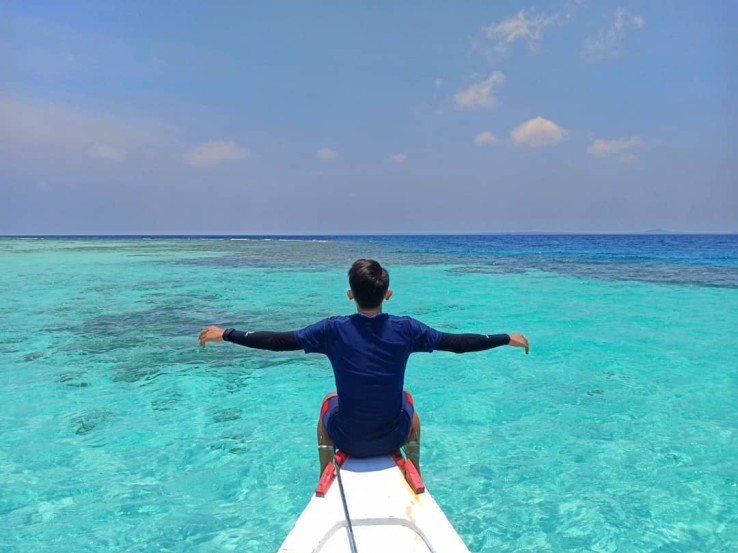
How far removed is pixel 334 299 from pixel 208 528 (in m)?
14.5

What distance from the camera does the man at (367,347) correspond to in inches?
130

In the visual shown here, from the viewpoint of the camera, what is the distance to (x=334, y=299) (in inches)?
750

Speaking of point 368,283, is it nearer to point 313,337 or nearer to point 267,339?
point 313,337

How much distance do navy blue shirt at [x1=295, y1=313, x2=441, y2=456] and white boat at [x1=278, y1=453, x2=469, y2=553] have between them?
0.87ft

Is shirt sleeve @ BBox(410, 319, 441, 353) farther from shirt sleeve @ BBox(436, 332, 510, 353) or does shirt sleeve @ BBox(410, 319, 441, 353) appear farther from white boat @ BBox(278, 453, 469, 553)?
white boat @ BBox(278, 453, 469, 553)

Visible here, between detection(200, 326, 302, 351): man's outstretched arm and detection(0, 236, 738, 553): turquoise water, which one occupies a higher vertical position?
detection(200, 326, 302, 351): man's outstretched arm

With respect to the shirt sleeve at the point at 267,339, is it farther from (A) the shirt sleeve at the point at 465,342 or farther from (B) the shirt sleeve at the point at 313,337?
(A) the shirt sleeve at the point at 465,342

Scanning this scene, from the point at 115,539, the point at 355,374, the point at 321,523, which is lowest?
the point at 115,539

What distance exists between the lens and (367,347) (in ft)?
10.8

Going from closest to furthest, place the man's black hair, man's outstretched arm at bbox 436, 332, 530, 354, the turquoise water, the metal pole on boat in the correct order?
the metal pole on boat, the man's black hair, man's outstretched arm at bbox 436, 332, 530, 354, the turquoise water

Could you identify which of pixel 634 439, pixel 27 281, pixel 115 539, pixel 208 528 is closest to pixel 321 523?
pixel 208 528

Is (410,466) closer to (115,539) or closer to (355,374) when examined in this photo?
(355,374)

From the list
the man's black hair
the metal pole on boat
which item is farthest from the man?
the metal pole on boat

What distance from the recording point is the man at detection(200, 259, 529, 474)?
130 inches
